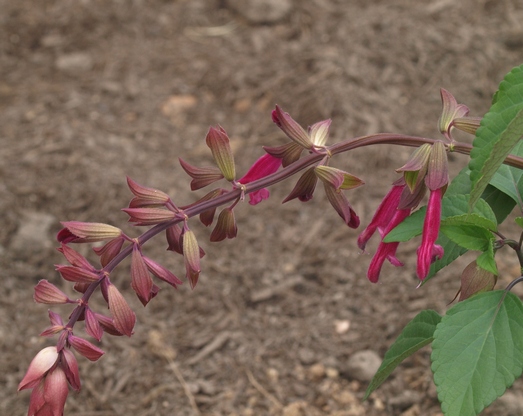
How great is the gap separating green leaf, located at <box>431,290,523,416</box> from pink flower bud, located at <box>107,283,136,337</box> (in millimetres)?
415

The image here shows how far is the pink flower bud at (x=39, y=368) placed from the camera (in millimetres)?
872

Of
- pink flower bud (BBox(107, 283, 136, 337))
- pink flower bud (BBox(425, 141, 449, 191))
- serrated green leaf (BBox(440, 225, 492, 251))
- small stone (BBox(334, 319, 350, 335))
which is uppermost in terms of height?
pink flower bud (BBox(425, 141, 449, 191))

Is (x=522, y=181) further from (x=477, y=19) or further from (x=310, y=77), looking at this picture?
(x=477, y=19)

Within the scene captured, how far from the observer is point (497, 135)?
0.86 m

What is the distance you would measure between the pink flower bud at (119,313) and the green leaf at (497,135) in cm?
44

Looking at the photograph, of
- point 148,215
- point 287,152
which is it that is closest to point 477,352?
point 287,152

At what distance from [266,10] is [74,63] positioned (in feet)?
2.95

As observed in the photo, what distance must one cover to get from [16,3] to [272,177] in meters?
2.93

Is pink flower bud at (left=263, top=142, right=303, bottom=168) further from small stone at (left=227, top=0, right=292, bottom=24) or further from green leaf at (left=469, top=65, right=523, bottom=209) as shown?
small stone at (left=227, top=0, right=292, bottom=24)

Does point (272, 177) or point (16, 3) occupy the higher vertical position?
point (272, 177)

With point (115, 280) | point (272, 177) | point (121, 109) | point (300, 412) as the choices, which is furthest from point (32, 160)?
point (272, 177)

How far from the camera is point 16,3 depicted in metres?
3.41

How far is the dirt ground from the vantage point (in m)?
1.88

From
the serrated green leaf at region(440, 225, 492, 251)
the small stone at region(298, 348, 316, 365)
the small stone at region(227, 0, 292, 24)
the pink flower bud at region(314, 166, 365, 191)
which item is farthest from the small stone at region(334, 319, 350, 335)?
the small stone at region(227, 0, 292, 24)
